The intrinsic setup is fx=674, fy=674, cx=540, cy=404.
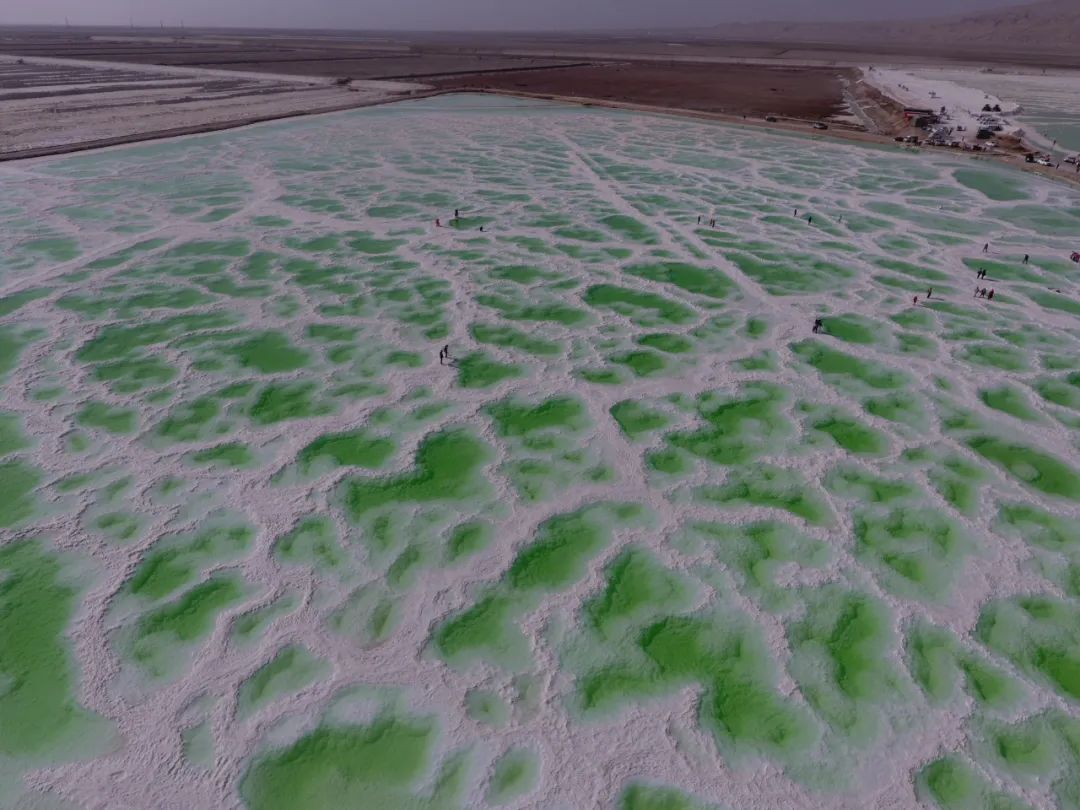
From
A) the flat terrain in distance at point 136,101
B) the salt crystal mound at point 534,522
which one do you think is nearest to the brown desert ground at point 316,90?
the flat terrain in distance at point 136,101

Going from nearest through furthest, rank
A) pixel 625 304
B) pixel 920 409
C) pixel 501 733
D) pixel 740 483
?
pixel 501 733, pixel 740 483, pixel 920 409, pixel 625 304

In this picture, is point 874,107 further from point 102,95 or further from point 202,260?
point 102,95

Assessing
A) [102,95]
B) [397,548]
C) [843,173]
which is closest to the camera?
[397,548]

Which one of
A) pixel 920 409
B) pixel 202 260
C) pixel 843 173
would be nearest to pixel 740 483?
pixel 920 409

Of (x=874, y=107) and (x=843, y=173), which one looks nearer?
(x=843, y=173)

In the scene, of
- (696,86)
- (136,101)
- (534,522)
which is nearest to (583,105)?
(696,86)

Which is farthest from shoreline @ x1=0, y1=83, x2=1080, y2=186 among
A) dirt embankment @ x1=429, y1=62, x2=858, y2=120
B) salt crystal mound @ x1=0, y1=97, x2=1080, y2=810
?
salt crystal mound @ x1=0, y1=97, x2=1080, y2=810
